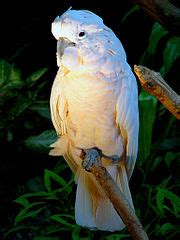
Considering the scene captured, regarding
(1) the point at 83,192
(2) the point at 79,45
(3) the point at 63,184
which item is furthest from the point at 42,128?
(2) the point at 79,45

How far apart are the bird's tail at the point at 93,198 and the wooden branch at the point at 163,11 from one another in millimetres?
747

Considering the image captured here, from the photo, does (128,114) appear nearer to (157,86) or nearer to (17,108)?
(157,86)

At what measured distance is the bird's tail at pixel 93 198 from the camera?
154 cm

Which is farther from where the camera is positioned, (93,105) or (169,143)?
(169,143)

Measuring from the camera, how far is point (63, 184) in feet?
7.93

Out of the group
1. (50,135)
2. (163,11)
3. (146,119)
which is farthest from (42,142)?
(163,11)

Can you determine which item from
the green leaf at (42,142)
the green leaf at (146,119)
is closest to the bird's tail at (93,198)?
the green leaf at (146,119)

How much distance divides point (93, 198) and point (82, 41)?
0.50 m

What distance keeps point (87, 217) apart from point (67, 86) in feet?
1.28

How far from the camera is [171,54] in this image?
2564 millimetres

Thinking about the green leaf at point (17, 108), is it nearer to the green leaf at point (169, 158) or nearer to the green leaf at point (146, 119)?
the green leaf at point (146, 119)

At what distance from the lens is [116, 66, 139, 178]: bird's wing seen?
1.43 m

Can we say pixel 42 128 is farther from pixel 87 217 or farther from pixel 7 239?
pixel 87 217

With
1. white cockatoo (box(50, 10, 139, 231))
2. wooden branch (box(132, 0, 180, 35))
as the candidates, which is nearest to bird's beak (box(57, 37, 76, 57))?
white cockatoo (box(50, 10, 139, 231))
